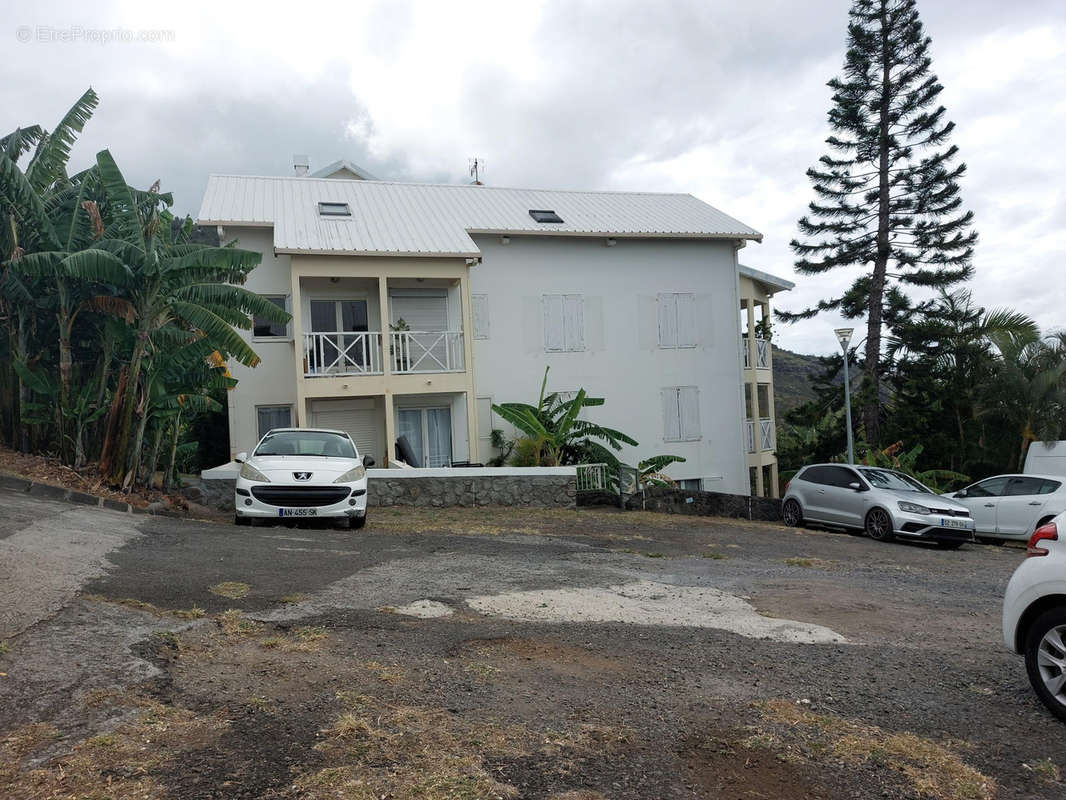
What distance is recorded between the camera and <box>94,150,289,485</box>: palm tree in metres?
13.8

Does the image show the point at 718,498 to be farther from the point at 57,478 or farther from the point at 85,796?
the point at 85,796

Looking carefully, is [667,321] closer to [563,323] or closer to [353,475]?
[563,323]

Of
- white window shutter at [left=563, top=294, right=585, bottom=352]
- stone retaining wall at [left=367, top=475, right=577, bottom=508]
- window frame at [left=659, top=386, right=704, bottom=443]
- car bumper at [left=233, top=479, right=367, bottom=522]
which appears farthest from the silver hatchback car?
car bumper at [left=233, top=479, right=367, bottom=522]

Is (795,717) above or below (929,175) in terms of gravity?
below

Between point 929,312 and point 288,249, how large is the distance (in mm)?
21043

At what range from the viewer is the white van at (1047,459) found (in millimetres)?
20688

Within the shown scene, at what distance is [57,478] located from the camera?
1370 cm

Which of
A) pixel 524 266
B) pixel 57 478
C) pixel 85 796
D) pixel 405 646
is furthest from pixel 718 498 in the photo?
pixel 85 796

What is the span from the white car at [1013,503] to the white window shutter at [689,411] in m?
8.28

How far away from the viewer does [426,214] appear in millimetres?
23234

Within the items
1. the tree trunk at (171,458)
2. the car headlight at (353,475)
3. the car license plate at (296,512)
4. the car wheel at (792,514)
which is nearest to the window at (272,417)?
the tree trunk at (171,458)

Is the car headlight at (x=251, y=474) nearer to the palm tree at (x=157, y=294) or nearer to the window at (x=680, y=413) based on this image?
the palm tree at (x=157, y=294)

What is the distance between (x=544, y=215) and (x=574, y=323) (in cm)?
328

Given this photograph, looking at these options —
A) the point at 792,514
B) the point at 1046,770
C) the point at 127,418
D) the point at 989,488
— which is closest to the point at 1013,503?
the point at 989,488
